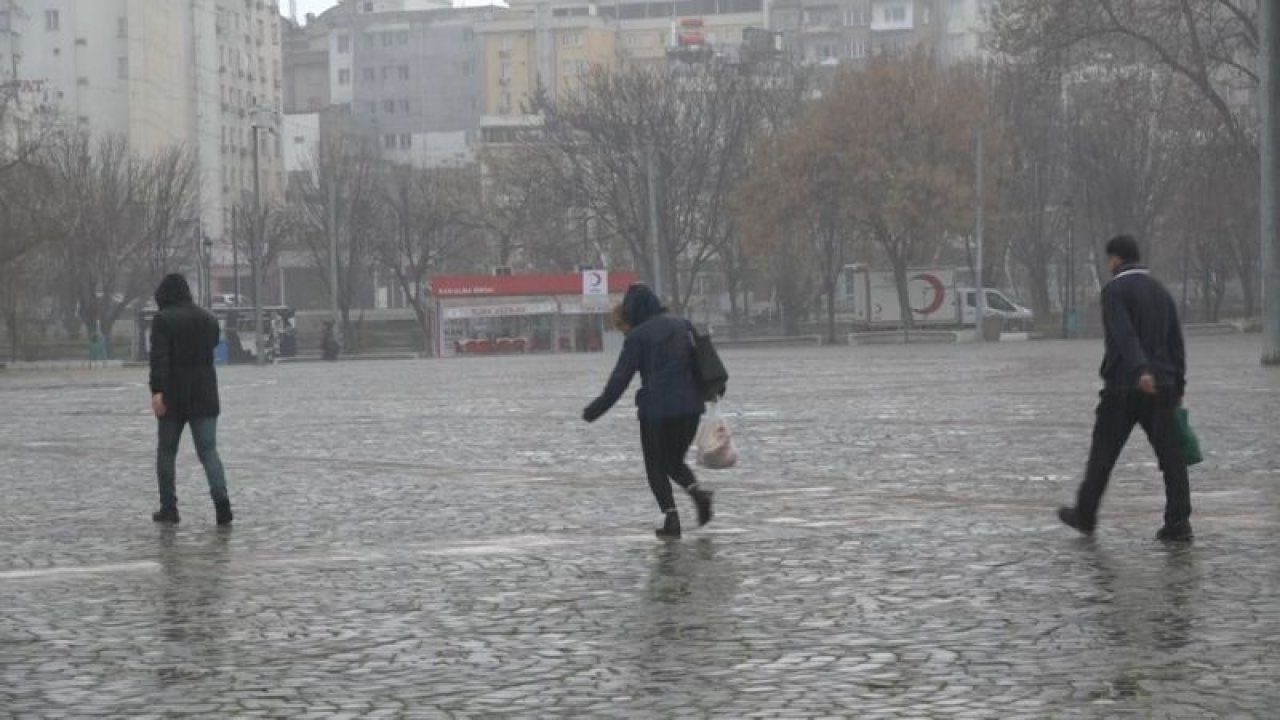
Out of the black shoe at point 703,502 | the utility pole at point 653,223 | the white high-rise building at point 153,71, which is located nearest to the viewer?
the black shoe at point 703,502

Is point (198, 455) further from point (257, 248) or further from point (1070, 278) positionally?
point (257, 248)

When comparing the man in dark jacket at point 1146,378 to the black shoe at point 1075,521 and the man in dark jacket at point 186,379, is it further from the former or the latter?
the man in dark jacket at point 186,379

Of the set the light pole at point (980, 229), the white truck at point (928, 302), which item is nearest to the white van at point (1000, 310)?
the white truck at point (928, 302)

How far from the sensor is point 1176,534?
12.1m

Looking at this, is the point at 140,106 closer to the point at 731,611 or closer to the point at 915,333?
the point at 915,333

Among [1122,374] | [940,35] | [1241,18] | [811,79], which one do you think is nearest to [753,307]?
[811,79]

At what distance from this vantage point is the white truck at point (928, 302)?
3238 inches

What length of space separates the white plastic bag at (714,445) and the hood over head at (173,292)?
3.33m

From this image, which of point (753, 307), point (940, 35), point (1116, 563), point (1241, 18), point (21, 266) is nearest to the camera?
point (1116, 563)

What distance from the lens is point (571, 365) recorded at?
57.8m

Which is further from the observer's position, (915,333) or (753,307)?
(753,307)

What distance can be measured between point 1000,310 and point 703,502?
71.5 meters

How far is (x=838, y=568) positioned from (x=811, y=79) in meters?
84.1

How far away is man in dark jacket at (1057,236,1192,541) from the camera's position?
1194 cm
